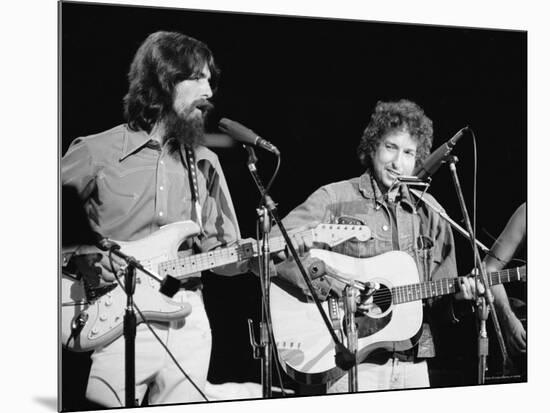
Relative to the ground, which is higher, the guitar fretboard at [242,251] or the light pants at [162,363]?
the guitar fretboard at [242,251]

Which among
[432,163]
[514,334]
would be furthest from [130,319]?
[514,334]

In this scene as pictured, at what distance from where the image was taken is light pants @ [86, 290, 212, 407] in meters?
4.54

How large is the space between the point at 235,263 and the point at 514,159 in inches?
79.8

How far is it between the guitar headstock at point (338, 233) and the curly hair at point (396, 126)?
1.27 ft

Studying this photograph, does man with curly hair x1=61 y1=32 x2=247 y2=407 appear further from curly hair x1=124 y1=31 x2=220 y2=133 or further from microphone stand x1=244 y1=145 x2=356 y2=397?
microphone stand x1=244 y1=145 x2=356 y2=397

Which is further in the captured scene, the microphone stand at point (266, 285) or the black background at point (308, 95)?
the microphone stand at point (266, 285)

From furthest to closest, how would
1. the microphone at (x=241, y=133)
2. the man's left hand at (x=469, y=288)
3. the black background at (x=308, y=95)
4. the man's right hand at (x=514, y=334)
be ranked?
the man's right hand at (x=514, y=334) → the man's left hand at (x=469, y=288) → the microphone at (x=241, y=133) → the black background at (x=308, y=95)

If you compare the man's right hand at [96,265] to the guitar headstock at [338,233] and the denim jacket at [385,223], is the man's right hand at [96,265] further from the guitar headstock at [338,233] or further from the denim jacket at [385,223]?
the guitar headstock at [338,233]

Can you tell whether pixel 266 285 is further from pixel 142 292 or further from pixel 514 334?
pixel 514 334

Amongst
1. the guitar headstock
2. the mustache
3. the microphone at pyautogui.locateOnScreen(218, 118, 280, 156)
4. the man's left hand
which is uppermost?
the mustache

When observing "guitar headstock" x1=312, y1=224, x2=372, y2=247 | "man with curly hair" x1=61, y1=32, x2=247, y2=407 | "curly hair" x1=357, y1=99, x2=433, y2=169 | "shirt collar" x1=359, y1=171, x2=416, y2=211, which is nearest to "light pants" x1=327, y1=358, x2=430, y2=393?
"guitar headstock" x1=312, y1=224, x2=372, y2=247

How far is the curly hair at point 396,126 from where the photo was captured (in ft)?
17.1

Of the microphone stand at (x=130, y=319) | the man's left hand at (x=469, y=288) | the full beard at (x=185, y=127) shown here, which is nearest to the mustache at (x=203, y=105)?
the full beard at (x=185, y=127)

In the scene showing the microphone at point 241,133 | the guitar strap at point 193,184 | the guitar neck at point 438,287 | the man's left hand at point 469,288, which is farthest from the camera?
the man's left hand at point 469,288
